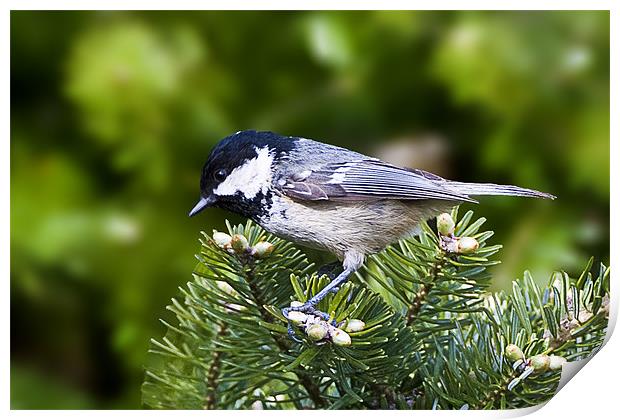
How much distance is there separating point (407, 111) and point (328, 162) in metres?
0.14

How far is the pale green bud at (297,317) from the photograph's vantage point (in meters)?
0.58

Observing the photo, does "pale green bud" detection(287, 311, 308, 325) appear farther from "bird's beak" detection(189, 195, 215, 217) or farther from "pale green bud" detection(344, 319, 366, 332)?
"bird's beak" detection(189, 195, 215, 217)

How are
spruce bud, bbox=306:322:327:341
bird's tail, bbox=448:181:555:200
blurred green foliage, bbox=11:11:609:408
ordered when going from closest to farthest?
1. spruce bud, bbox=306:322:327:341
2. bird's tail, bbox=448:181:555:200
3. blurred green foliage, bbox=11:11:609:408

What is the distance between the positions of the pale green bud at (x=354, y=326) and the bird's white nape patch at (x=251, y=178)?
194 mm

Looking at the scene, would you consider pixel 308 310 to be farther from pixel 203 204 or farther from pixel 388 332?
pixel 203 204

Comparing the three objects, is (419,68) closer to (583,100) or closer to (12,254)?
(583,100)

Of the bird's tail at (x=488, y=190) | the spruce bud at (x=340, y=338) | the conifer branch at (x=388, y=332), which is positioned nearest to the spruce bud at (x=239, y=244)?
the conifer branch at (x=388, y=332)

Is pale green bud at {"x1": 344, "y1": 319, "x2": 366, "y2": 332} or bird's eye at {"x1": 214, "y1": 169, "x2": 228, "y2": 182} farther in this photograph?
bird's eye at {"x1": 214, "y1": 169, "x2": 228, "y2": 182}

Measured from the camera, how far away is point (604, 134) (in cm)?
81

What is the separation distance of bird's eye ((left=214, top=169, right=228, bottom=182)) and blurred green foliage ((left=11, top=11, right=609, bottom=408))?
0.40ft

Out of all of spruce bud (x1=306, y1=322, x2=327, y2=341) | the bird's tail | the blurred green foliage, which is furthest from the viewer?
the blurred green foliage

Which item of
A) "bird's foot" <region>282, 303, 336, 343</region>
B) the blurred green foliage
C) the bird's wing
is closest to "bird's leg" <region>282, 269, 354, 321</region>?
"bird's foot" <region>282, 303, 336, 343</region>

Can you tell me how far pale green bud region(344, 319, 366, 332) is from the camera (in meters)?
0.59

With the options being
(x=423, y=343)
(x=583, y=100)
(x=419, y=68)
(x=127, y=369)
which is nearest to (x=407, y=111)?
(x=419, y=68)
